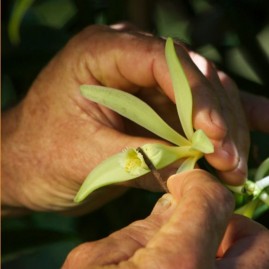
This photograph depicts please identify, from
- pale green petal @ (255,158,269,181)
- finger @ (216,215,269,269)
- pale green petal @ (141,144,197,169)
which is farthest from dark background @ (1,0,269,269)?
finger @ (216,215,269,269)

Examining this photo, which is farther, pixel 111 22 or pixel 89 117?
pixel 111 22

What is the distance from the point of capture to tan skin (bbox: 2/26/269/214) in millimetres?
958

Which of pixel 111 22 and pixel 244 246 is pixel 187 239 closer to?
pixel 244 246

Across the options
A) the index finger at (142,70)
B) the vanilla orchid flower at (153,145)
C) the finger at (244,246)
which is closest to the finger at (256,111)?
the index finger at (142,70)

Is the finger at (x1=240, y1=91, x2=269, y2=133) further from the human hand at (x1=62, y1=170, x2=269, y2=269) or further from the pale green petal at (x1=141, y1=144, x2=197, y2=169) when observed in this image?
the human hand at (x1=62, y1=170, x2=269, y2=269)

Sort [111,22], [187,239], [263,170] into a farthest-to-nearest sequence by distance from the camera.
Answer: [111,22] < [263,170] < [187,239]

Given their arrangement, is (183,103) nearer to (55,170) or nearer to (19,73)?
(55,170)

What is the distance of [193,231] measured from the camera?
58 cm

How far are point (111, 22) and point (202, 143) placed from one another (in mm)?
568

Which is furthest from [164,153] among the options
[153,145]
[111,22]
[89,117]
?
[111,22]

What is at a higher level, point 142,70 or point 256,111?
point 142,70

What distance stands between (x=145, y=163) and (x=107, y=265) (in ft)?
0.77

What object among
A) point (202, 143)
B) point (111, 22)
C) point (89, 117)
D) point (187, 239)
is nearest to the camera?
point (187, 239)

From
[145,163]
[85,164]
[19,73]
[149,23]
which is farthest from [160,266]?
[19,73]
